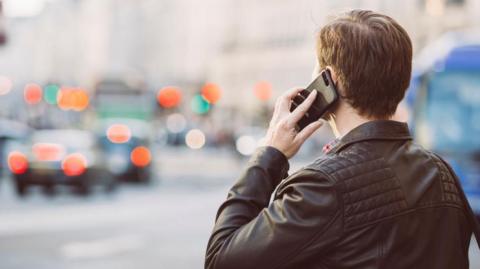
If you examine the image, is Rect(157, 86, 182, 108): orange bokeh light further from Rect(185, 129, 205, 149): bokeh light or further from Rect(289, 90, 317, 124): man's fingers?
Rect(289, 90, 317, 124): man's fingers

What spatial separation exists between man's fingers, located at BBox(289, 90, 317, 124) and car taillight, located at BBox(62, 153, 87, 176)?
21.7 m

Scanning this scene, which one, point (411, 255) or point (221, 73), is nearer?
point (411, 255)

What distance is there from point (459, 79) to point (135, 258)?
7.61m

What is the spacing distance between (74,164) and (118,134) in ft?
19.2

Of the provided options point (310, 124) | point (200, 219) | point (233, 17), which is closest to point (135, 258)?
point (200, 219)

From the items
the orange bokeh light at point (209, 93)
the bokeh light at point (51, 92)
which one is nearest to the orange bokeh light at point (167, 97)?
the orange bokeh light at point (209, 93)

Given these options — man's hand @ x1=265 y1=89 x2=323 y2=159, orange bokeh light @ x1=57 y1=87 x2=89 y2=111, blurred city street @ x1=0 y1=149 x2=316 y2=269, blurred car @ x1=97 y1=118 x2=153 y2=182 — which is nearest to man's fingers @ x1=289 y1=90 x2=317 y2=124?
man's hand @ x1=265 y1=89 x2=323 y2=159

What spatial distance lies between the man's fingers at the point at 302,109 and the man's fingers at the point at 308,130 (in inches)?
1.2

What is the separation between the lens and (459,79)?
1922 cm

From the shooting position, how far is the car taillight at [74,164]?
2436 cm

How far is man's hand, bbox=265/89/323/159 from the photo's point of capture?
9.54 feet

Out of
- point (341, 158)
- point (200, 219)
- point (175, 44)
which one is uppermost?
point (175, 44)

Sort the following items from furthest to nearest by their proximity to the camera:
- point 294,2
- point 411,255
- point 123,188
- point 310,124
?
point 294,2 → point 123,188 → point 310,124 → point 411,255

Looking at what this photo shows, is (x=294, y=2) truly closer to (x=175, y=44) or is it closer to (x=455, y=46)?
(x=175, y=44)
